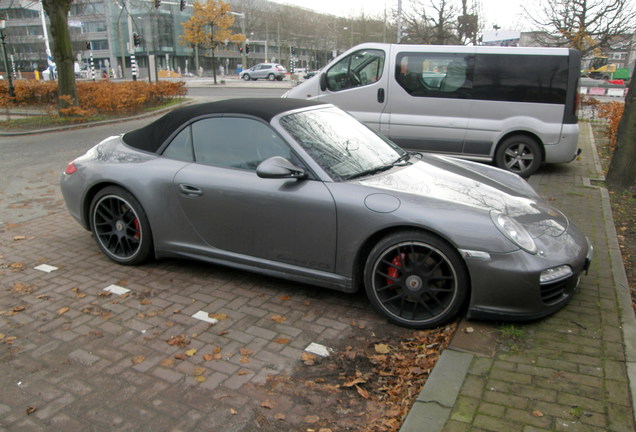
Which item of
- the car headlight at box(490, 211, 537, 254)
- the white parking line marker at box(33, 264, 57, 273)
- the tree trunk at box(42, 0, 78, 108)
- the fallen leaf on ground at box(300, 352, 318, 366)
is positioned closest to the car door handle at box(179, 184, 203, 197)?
the white parking line marker at box(33, 264, 57, 273)

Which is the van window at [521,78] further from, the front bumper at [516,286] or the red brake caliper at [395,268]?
the red brake caliper at [395,268]

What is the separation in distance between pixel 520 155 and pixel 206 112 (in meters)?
6.20

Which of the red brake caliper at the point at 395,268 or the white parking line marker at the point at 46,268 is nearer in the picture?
the red brake caliper at the point at 395,268

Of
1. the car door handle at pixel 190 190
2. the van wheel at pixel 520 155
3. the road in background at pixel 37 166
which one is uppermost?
the car door handle at pixel 190 190

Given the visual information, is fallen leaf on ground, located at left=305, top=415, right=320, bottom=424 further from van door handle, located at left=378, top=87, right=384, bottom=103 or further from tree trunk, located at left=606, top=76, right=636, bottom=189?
van door handle, located at left=378, top=87, right=384, bottom=103

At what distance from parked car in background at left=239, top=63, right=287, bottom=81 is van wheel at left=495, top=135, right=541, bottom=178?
4645 centimetres

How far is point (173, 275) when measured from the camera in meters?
4.58

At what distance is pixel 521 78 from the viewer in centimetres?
845

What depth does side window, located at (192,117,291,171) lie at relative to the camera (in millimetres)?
4094

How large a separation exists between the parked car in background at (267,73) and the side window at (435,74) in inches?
1792

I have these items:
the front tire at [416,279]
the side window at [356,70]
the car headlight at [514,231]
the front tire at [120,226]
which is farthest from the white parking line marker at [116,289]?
the side window at [356,70]

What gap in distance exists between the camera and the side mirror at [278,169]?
12.3 feet

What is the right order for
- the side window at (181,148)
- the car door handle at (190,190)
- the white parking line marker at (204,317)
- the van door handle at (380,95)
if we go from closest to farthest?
the white parking line marker at (204,317), the car door handle at (190,190), the side window at (181,148), the van door handle at (380,95)

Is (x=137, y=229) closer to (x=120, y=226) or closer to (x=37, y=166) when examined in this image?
(x=120, y=226)
